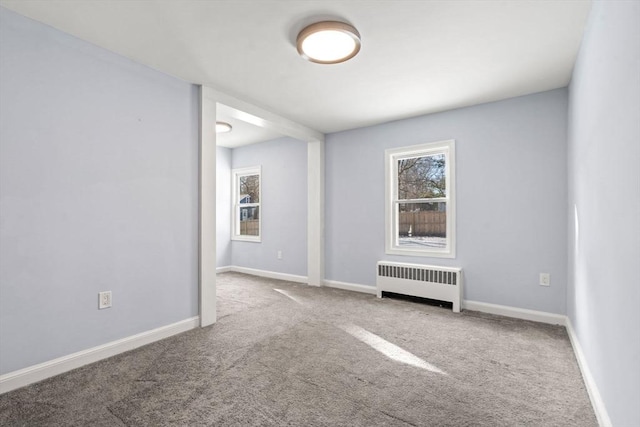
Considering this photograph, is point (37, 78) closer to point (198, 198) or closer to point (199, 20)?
point (199, 20)

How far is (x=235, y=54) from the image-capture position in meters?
2.60

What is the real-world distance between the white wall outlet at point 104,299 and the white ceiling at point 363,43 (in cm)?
200

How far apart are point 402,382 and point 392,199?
275 cm

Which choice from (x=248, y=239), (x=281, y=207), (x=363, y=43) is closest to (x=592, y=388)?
(x=363, y=43)

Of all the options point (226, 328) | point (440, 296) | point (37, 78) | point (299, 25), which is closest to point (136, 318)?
point (226, 328)

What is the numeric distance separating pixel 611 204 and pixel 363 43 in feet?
6.32

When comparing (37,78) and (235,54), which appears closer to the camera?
(37,78)

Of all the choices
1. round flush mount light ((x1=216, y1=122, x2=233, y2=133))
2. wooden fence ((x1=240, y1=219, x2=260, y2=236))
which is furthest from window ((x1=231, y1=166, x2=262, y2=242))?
round flush mount light ((x1=216, y1=122, x2=233, y2=133))

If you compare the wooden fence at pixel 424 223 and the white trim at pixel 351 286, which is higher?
the wooden fence at pixel 424 223

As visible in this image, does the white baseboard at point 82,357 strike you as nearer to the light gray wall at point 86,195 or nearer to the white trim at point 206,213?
the light gray wall at point 86,195

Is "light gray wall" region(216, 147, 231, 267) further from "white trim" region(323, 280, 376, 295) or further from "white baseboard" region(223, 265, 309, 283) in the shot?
"white trim" region(323, 280, 376, 295)

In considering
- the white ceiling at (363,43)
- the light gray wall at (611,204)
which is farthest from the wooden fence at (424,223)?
the light gray wall at (611,204)

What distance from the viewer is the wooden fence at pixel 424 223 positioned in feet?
13.3

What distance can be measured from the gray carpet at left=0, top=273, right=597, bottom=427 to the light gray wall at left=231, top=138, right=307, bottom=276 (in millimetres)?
2163
